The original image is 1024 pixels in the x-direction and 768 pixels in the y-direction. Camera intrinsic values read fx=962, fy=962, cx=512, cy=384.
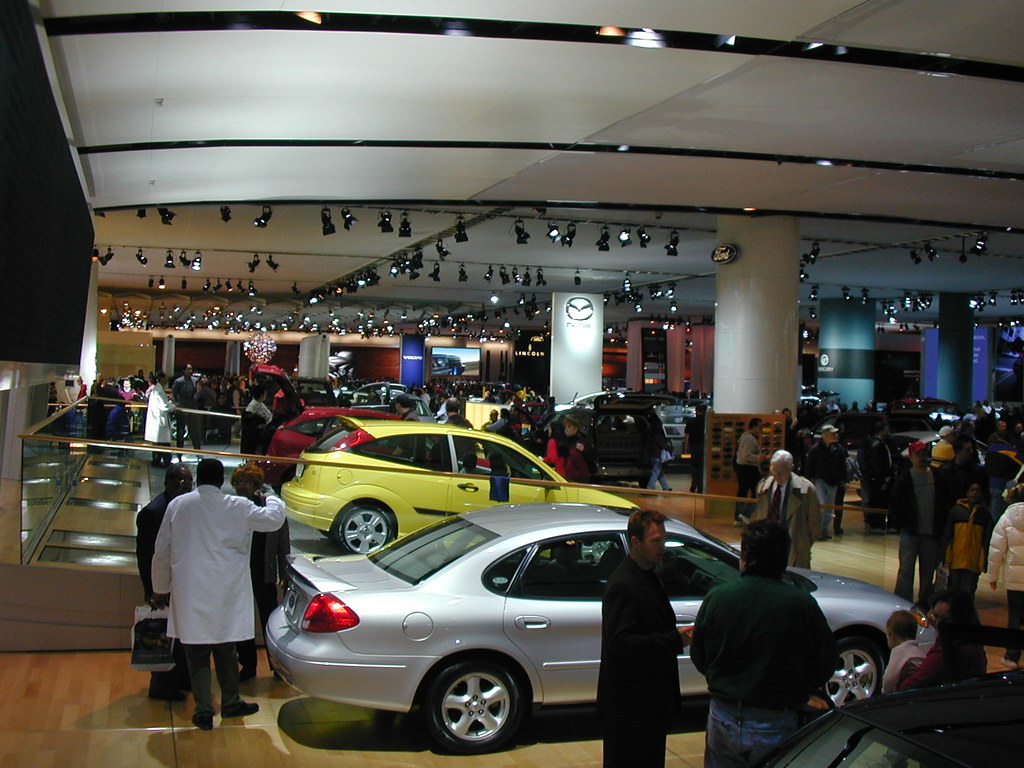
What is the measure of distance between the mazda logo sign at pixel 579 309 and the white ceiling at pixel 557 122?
1018 cm

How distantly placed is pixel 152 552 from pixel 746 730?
406 cm

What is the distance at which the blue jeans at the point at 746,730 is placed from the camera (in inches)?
146

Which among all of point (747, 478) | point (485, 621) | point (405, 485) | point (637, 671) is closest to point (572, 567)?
point (485, 621)

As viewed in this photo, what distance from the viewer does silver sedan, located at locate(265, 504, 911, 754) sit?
17.3ft

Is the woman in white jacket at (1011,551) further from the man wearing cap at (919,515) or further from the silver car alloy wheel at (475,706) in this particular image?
the silver car alloy wheel at (475,706)

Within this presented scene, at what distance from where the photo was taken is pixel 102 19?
23.1 ft

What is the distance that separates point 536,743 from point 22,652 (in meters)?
3.95

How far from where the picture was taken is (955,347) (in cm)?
3145

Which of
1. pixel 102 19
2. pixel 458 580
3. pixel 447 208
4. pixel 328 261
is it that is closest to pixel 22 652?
pixel 458 580

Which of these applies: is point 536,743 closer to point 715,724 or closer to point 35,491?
point 715,724

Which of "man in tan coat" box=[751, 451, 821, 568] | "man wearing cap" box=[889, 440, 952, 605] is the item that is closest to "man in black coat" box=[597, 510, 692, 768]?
"man in tan coat" box=[751, 451, 821, 568]

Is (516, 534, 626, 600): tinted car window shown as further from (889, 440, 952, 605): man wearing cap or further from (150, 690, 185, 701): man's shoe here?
(889, 440, 952, 605): man wearing cap

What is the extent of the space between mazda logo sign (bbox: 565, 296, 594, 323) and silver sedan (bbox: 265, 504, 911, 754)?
23.9 meters

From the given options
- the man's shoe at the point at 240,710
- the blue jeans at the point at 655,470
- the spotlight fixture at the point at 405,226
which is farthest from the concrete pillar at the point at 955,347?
the man's shoe at the point at 240,710
